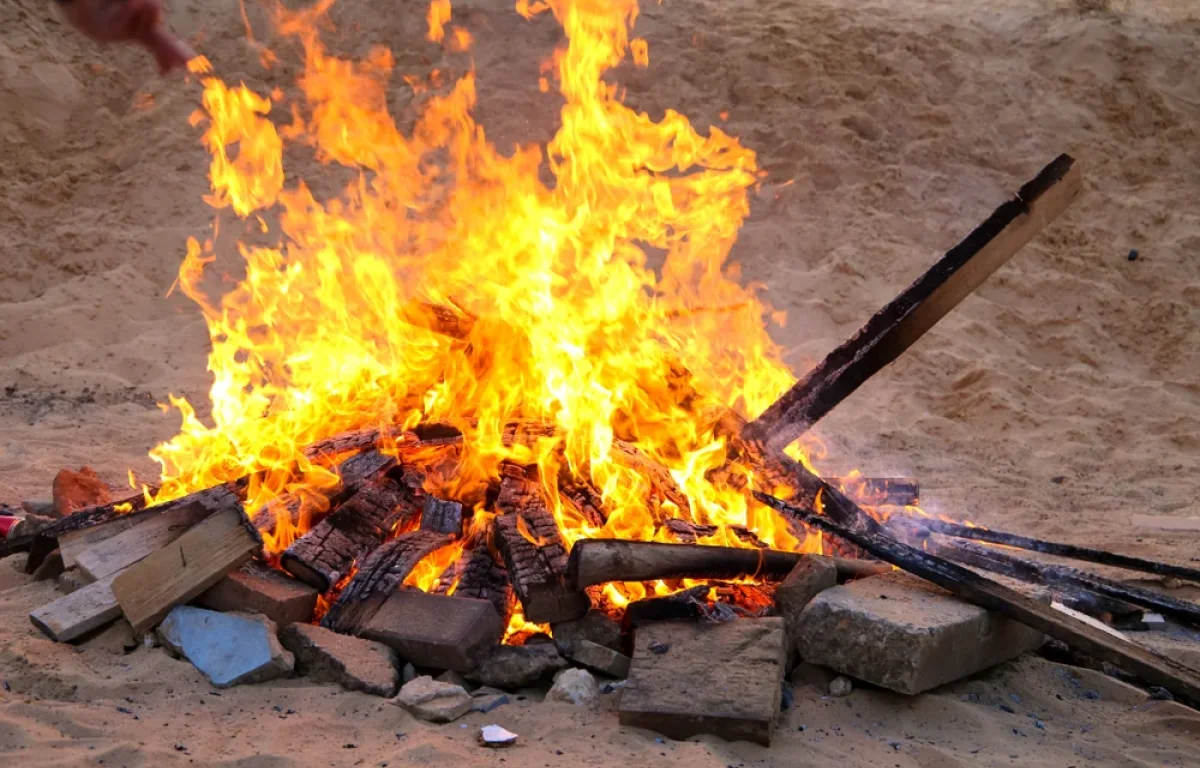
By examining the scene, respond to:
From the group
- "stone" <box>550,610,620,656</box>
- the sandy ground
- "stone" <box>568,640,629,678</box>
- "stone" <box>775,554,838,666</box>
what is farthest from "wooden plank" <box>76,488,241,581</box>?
"stone" <box>775,554,838,666</box>

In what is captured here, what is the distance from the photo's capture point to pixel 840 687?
3.67m

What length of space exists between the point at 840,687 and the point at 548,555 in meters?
1.13

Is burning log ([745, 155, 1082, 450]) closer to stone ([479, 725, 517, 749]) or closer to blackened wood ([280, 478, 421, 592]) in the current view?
blackened wood ([280, 478, 421, 592])

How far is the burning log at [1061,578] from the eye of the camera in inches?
178

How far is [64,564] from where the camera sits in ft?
14.3

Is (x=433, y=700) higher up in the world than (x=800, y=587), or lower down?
lower down

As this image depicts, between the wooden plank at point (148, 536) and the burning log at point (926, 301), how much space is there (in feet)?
7.78

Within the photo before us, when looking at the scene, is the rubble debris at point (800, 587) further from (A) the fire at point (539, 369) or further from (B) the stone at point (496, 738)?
(B) the stone at point (496, 738)

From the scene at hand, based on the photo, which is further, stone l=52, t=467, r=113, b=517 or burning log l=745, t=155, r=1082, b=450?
stone l=52, t=467, r=113, b=517

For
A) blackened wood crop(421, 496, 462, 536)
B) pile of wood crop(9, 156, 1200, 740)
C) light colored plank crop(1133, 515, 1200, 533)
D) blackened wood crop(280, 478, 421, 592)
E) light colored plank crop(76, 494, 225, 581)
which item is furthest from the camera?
light colored plank crop(1133, 515, 1200, 533)

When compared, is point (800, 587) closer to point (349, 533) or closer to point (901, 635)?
point (901, 635)

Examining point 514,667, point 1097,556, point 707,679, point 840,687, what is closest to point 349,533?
point 514,667

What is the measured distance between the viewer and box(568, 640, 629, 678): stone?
3.66m

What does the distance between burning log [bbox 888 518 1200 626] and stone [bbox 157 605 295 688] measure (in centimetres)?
287
